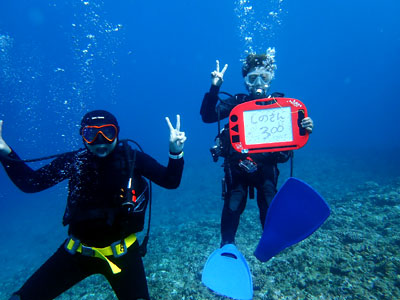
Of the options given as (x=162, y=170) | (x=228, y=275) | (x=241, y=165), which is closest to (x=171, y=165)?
(x=162, y=170)

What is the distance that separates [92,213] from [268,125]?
2.67 meters

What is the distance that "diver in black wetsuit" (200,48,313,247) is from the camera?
3383 millimetres

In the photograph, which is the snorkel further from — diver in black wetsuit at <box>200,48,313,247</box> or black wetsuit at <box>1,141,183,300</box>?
black wetsuit at <box>1,141,183,300</box>

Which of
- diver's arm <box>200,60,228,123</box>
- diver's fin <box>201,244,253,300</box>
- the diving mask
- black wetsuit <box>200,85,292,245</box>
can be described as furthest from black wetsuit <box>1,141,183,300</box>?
diver's arm <box>200,60,228,123</box>

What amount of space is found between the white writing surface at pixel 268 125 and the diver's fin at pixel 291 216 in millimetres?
705

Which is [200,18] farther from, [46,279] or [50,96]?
[46,279]

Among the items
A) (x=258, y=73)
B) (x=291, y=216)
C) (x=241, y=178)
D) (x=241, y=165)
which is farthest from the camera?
(x=258, y=73)

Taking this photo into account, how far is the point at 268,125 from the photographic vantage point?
10.9ft

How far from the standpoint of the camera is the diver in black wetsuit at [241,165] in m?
3.38

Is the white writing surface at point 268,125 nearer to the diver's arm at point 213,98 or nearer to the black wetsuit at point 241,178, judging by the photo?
the black wetsuit at point 241,178

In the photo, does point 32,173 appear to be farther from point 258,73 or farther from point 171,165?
point 258,73

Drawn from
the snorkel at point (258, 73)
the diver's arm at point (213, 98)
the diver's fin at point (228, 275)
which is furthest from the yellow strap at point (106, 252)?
the snorkel at point (258, 73)

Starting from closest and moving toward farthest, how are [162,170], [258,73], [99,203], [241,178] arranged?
[99,203], [162,170], [241,178], [258,73]

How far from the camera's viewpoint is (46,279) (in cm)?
249
